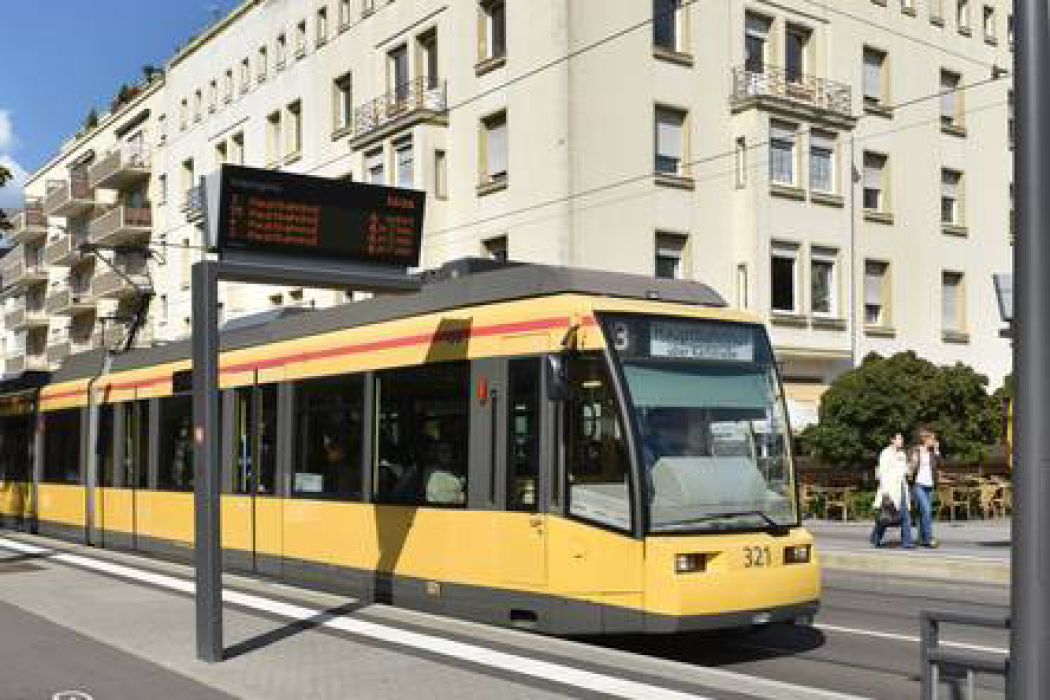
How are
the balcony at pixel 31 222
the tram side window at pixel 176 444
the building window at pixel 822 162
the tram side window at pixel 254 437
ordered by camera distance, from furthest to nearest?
1. the balcony at pixel 31 222
2. the building window at pixel 822 162
3. the tram side window at pixel 176 444
4. the tram side window at pixel 254 437

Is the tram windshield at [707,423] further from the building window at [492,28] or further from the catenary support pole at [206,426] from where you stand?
the building window at [492,28]

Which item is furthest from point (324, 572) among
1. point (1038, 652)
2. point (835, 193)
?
point (835, 193)

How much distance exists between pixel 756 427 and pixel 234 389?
7035 millimetres

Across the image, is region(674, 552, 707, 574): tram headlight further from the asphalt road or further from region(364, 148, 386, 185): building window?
region(364, 148, 386, 185): building window

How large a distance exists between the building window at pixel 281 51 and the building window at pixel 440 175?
449 inches

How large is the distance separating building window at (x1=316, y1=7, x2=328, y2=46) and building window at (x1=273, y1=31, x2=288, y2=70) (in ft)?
8.20

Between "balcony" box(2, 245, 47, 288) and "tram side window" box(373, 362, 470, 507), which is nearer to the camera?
"tram side window" box(373, 362, 470, 507)

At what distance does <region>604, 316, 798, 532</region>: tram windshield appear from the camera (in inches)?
345

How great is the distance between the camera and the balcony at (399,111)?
105ft

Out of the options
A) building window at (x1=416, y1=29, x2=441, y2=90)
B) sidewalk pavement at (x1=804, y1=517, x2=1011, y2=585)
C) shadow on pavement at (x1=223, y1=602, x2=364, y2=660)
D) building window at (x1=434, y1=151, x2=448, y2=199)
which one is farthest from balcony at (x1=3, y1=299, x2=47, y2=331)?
shadow on pavement at (x1=223, y1=602, x2=364, y2=660)

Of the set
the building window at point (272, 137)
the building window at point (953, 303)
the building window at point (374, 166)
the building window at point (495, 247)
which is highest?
the building window at point (272, 137)

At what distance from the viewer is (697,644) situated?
9891mm

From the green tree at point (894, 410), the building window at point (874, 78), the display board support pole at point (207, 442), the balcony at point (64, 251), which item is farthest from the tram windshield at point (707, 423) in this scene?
the balcony at point (64, 251)

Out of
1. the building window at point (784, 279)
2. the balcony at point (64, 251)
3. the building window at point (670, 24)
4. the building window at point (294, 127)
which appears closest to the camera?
the building window at point (670, 24)
